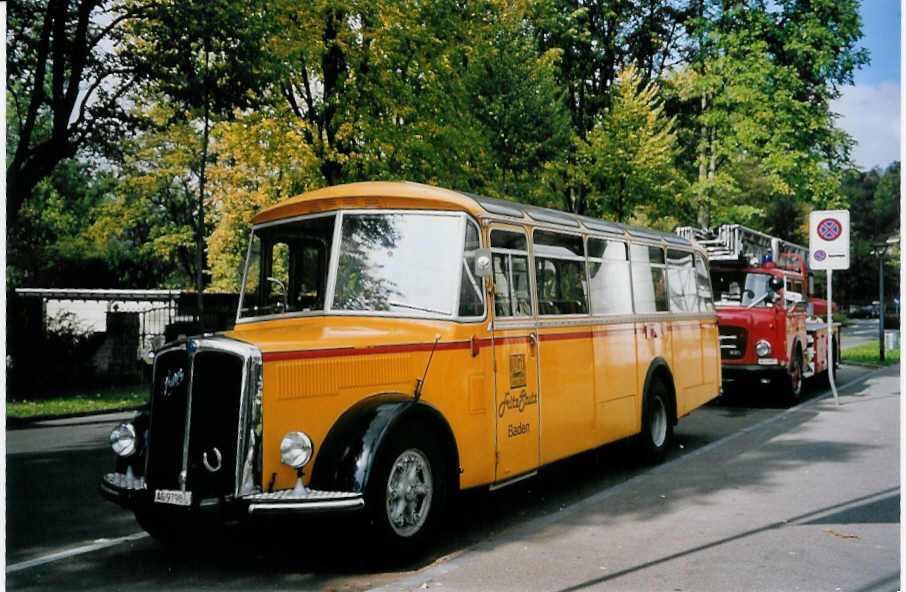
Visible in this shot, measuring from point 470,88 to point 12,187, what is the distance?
411 inches

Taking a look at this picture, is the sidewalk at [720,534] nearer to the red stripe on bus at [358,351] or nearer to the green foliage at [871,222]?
the red stripe on bus at [358,351]

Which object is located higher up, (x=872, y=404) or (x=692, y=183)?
(x=692, y=183)

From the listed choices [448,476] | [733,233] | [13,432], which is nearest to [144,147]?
[13,432]

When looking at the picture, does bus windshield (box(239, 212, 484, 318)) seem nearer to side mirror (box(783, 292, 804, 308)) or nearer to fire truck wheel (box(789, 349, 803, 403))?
side mirror (box(783, 292, 804, 308))

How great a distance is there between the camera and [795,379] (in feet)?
51.5

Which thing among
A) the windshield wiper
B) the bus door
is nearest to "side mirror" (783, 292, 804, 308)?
the bus door

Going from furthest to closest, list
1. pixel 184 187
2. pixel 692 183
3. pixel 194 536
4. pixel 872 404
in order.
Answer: pixel 184 187
pixel 692 183
pixel 872 404
pixel 194 536

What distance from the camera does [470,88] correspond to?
2092 centimetres

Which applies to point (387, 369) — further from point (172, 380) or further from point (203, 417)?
point (172, 380)

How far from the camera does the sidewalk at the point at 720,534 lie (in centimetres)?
543

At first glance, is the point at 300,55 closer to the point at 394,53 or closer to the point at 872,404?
the point at 394,53

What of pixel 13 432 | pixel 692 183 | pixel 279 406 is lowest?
pixel 13 432

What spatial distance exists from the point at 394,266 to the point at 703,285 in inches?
263

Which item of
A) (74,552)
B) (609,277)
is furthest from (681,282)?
(74,552)
